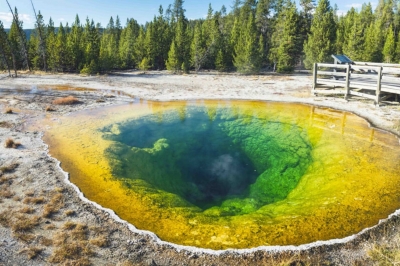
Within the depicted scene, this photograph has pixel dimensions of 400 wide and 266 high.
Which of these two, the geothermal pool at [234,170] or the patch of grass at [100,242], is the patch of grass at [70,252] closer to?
the patch of grass at [100,242]

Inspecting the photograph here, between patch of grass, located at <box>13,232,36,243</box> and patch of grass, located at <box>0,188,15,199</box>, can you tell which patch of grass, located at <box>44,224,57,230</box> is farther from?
patch of grass, located at <box>0,188,15,199</box>

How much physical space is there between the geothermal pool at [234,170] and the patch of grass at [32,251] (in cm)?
252

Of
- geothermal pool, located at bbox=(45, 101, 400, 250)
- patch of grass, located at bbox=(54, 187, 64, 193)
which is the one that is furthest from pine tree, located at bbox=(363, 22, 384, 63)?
patch of grass, located at bbox=(54, 187, 64, 193)

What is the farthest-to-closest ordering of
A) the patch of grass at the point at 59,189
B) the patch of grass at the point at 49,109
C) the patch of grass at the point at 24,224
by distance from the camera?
the patch of grass at the point at 49,109
the patch of grass at the point at 59,189
the patch of grass at the point at 24,224

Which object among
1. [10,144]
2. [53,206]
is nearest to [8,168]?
[10,144]

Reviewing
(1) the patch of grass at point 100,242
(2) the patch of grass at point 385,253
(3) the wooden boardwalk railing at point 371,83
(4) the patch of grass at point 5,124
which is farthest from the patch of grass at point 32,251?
(3) the wooden boardwalk railing at point 371,83

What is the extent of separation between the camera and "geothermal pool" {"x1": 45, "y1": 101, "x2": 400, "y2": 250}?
29.1 feet

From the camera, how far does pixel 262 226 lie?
8789 millimetres

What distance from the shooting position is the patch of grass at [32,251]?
6890mm

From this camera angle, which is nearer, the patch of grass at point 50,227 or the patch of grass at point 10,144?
the patch of grass at point 50,227

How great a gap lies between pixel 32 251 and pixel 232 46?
49820 mm

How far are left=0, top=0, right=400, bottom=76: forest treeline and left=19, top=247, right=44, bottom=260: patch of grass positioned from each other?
39449 mm

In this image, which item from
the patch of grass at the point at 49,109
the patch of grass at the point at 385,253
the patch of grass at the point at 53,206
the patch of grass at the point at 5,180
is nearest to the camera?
the patch of grass at the point at 385,253

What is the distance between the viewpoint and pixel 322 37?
Result: 39312 millimetres
